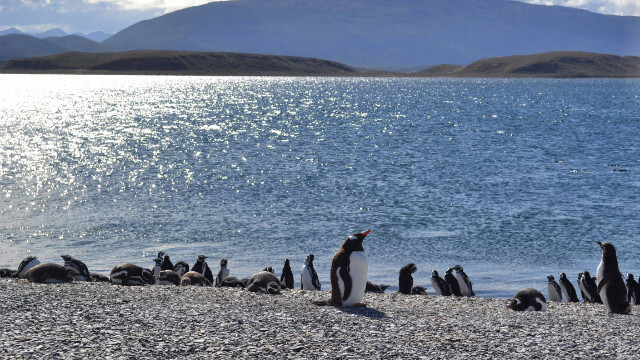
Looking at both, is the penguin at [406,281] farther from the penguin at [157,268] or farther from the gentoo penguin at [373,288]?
the penguin at [157,268]

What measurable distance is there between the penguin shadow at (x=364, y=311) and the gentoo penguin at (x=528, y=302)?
3881 mm

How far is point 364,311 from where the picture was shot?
15.4 metres

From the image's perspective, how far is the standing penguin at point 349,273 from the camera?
15.5m

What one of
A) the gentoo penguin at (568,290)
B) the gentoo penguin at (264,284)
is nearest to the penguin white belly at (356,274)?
the gentoo penguin at (264,284)

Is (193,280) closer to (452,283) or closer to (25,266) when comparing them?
(25,266)

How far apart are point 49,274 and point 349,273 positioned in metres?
8.77

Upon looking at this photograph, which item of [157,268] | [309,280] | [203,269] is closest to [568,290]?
[309,280]

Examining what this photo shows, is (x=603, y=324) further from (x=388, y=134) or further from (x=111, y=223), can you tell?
(x=388, y=134)

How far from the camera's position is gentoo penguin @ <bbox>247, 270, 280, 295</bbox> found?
59.7 ft

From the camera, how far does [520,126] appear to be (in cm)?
10144

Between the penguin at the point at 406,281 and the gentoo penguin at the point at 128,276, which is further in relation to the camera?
the penguin at the point at 406,281

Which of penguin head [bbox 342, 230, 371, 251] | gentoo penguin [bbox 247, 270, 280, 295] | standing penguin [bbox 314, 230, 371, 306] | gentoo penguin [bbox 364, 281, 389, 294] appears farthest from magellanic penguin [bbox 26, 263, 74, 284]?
gentoo penguin [bbox 364, 281, 389, 294]

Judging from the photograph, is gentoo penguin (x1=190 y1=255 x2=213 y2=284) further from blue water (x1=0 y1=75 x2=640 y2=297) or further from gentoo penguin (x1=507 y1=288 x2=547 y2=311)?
gentoo penguin (x1=507 y1=288 x2=547 y2=311)

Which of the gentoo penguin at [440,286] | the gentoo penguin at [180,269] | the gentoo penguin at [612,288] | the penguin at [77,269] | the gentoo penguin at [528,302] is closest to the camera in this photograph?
the gentoo penguin at [612,288]
